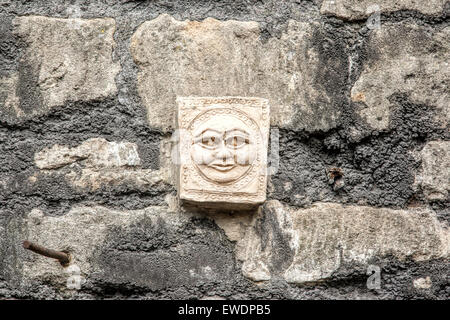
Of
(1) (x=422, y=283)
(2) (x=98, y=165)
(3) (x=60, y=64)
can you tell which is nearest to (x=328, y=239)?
(1) (x=422, y=283)

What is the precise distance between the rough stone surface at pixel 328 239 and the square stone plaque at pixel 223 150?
0.35 ft

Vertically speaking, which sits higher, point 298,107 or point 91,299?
point 298,107

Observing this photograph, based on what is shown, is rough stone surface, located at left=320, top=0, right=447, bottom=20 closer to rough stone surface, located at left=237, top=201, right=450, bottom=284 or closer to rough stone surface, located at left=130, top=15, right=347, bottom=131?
rough stone surface, located at left=130, top=15, right=347, bottom=131

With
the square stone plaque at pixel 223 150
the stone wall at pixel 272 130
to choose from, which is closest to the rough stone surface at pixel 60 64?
the stone wall at pixel 272 130

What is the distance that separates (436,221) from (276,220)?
456 mm

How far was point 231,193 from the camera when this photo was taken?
6.06 ft

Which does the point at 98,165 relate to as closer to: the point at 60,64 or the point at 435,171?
the point at 60,64

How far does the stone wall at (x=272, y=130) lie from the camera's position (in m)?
1.88

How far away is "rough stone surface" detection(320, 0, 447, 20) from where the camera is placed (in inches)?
78.2

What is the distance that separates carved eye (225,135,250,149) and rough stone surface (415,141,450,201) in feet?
1.70

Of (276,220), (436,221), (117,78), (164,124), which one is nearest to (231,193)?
(276,220)

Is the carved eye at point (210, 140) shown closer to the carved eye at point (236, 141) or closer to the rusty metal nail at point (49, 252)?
the carved eye at point (236, 141)

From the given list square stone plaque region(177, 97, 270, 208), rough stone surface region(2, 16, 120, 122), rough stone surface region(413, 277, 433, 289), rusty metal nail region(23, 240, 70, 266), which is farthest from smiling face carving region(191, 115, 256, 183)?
rough stone surface region(413, 277, 433, 289)
